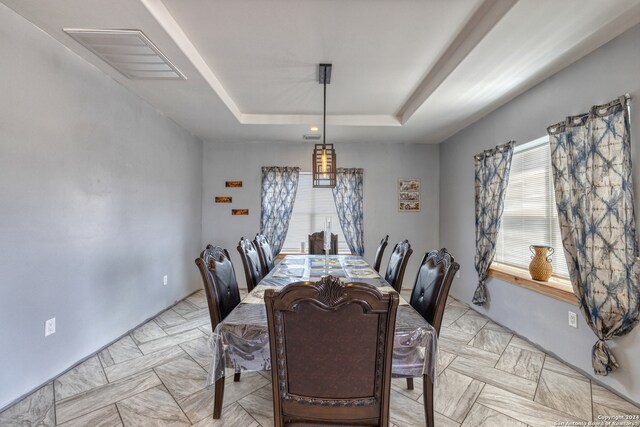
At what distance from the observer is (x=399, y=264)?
8.49ft

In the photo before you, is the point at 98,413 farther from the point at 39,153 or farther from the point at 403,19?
the point at 403,19

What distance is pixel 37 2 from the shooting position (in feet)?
5.93

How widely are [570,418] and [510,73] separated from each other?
2.57 metres

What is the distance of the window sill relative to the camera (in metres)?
2.53

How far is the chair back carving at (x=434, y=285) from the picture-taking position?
1637mm

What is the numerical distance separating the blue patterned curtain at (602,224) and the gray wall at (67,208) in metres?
3.92

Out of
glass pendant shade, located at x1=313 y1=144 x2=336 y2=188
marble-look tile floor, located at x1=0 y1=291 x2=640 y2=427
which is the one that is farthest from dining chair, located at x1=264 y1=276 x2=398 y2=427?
glass pendant shade, located at x1=313 y1=144 x2=336 y2=188

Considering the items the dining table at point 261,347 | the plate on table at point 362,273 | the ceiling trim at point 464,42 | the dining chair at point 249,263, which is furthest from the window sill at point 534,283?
the dining chair at point 249,263

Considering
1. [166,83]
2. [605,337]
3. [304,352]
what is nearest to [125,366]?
[304,352]

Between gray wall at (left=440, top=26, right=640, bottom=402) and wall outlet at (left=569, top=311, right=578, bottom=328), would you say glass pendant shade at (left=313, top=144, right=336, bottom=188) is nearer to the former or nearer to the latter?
gray wall at (left=440, top=26, right=640, bottom=402)

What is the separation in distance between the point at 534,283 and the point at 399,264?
54.6 inches

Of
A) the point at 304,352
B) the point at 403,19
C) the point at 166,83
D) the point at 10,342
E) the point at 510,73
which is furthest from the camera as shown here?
the point at 166,83

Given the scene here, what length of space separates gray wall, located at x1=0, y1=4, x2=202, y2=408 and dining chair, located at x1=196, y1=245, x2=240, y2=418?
1269 mm

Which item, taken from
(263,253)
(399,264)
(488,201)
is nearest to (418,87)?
(488,201)
